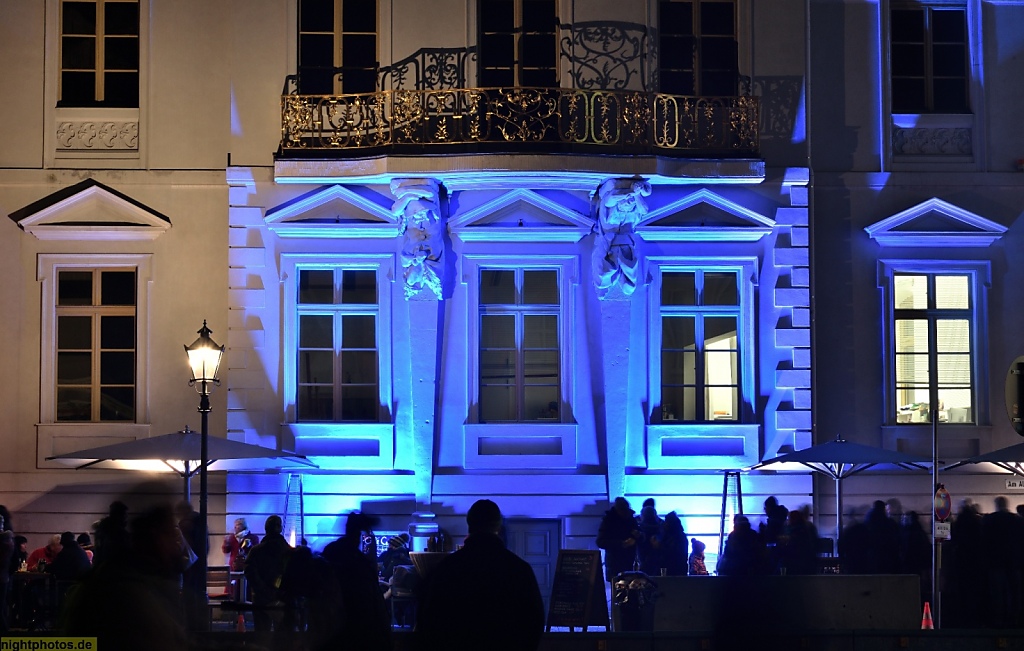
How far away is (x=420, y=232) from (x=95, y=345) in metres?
4.93

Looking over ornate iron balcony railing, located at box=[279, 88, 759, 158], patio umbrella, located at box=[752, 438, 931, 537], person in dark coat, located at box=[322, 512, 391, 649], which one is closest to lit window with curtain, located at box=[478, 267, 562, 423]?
ornate iron balcony railing, located at box=[279, 88, 759, 158]

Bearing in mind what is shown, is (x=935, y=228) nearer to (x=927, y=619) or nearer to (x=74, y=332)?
(x=927, y=619)

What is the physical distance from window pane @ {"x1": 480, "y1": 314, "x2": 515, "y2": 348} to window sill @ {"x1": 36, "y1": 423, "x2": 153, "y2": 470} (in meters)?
4.82

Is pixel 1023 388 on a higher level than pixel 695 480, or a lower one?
higher

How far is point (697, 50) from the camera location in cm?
2083

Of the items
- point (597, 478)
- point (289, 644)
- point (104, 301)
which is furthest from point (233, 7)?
point (289, 644)

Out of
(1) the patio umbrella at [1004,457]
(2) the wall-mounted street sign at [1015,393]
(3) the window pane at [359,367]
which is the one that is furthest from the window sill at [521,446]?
(2) the wall-mounted street sign at [1015,393]

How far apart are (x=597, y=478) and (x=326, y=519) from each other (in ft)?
12.3

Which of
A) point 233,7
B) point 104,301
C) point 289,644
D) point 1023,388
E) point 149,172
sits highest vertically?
point 233,7

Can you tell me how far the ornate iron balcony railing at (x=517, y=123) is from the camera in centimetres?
1975

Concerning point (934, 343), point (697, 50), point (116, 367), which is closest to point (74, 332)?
point (116, 367)

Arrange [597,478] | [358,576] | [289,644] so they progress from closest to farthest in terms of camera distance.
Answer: [358,576]
[289,644]
[597,478]

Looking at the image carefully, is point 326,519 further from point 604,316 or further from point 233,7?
point 233,7

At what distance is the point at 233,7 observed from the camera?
811 inches
